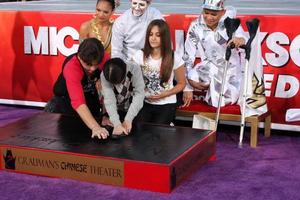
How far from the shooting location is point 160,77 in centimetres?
369

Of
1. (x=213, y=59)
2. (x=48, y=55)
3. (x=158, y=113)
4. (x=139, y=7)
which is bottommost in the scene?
(x=158, y=113)

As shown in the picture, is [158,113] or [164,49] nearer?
[164,49]

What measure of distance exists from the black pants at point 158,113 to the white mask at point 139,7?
Result: 0.62m

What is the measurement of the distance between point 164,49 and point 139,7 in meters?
0.37

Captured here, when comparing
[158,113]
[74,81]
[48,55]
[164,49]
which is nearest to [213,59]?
[164,49]

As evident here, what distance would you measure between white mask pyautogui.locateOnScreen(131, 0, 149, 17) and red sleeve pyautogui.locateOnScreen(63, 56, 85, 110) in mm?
682

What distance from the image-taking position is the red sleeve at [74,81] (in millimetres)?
3221

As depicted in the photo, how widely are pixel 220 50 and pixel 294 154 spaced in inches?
33.6

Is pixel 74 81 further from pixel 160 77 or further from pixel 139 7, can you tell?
pixel 139 7

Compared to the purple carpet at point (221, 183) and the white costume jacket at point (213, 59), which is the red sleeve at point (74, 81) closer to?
the purple carpet at point (221, 183)

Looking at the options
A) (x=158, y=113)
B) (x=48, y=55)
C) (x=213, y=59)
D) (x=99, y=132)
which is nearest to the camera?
(x=99, y=132)

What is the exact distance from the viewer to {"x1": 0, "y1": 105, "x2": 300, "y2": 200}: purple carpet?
9.25ft

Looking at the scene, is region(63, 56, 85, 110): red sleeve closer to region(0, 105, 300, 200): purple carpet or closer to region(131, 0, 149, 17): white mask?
region(0, 105, 300, 200): purple carpet

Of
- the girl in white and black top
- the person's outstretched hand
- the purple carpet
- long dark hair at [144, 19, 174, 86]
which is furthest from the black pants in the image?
the person's outstretched hand
